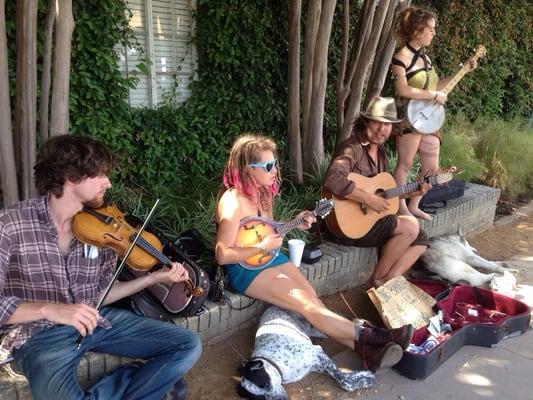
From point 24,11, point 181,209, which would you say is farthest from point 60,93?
point 181,209

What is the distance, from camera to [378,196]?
3.62m

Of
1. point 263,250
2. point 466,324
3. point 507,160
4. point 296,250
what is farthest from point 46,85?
point 507,160

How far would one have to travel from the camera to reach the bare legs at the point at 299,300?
9.05 ft

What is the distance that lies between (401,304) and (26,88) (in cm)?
265

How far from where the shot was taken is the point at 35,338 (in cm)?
206

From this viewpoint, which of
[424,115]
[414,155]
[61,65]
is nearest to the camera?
[61,65]

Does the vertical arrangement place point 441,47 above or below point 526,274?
above

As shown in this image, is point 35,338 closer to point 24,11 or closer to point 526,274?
point 24,11

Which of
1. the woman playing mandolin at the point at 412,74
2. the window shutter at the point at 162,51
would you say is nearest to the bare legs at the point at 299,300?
the woman playing mandolin at the point at 412,74

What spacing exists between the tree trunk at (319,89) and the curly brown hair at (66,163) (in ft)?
9.90

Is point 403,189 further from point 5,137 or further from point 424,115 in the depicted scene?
point 5,137

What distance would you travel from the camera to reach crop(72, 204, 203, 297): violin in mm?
2158

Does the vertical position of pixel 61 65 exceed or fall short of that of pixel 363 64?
it falls short

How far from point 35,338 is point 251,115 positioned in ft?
12.8
